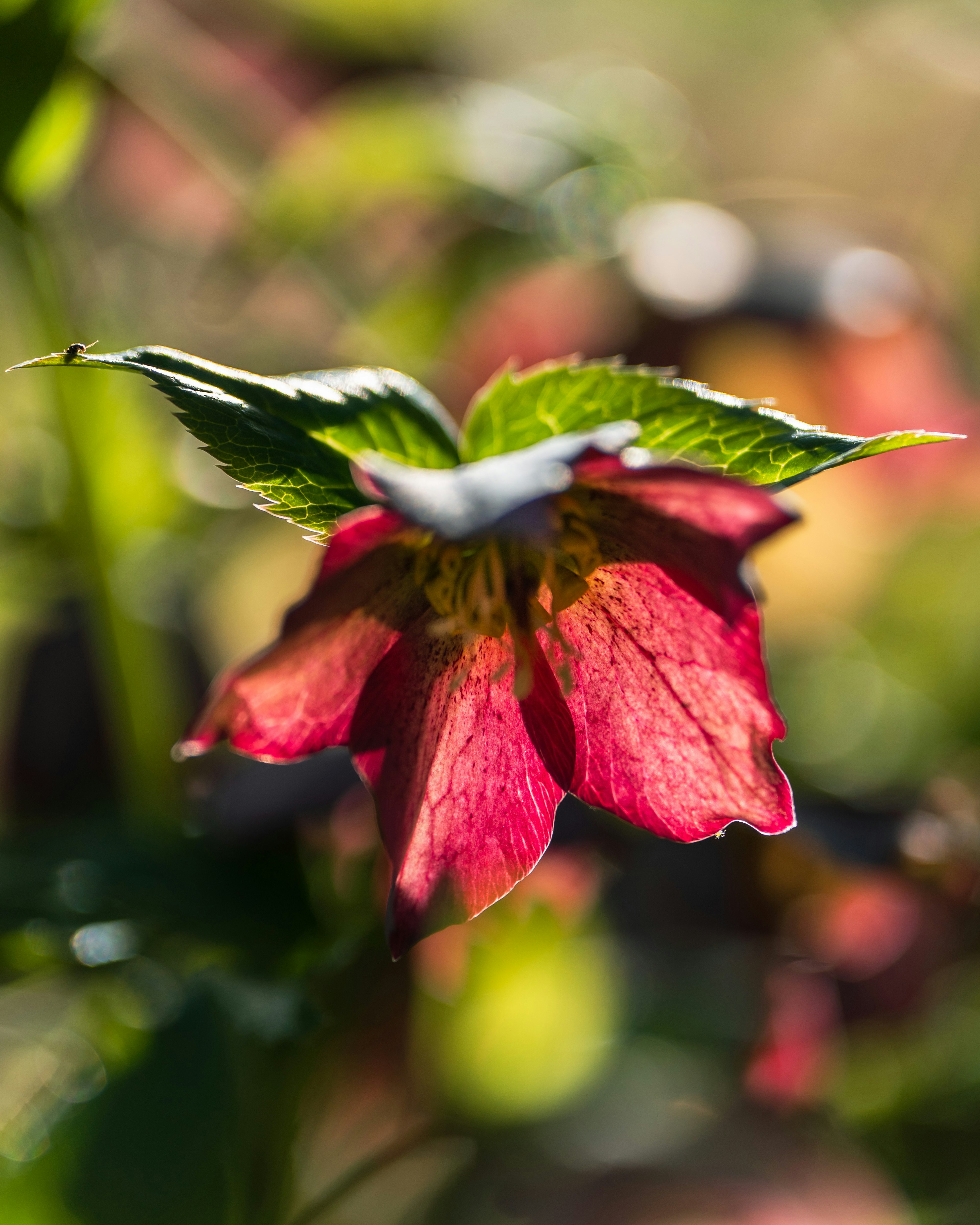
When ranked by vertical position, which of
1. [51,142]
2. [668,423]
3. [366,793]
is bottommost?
[366,793]

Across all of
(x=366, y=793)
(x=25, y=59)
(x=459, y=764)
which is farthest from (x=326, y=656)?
(x=25, y=59)

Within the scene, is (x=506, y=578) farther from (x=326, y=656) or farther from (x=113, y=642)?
(x=113, y=642)

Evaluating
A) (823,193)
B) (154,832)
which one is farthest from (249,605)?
(823,193)

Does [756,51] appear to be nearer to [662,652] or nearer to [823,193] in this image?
[823,193]

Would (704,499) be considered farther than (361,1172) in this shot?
No

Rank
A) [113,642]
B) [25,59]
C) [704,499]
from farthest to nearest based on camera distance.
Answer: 1. [113,642]
2. [25,59]
3. [704,499]

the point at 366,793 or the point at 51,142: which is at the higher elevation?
the point at 51,142
